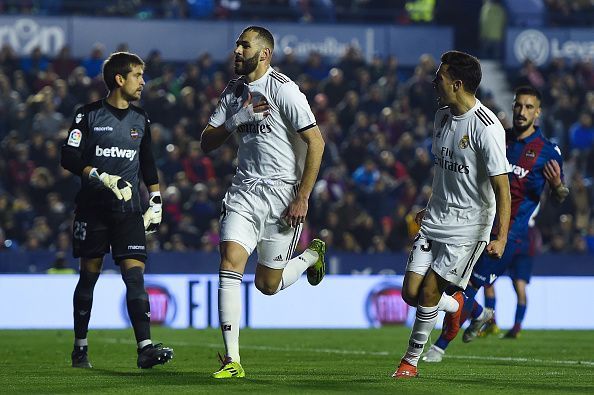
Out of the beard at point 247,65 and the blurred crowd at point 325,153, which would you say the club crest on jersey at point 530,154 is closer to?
the beard at point 247,65

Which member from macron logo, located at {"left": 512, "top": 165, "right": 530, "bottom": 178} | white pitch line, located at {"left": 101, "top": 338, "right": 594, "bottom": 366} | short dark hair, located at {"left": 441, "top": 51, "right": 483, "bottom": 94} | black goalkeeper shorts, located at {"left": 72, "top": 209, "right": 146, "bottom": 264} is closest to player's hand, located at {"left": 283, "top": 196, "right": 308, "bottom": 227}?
short dark hair, located at {"left": 441, "top": 51, "right": 483, "bottom": 94}

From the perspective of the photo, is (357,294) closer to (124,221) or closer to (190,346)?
(190,346)

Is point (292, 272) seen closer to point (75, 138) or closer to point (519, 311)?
point (75, 138)

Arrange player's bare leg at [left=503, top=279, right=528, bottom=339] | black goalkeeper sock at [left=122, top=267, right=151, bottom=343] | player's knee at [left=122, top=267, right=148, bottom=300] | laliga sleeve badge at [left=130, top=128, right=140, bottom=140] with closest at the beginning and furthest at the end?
black goalkeeper sock at [left=122, top=267, right=151, bottom=343] < player's knee at [left=122, top=267, right=148, bottom=300] < laliga sleeve badge at [left=130, top=128, right=140, bottom=140] < player's bare leg at [left=503, top=279, right=528, bottom=339]

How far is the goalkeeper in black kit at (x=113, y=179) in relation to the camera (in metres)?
10.3

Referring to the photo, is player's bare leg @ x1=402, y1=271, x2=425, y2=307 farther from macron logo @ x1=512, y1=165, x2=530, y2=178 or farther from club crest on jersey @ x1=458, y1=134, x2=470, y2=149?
macron logo @ x1=512, y1=165, x2=530, y2=178

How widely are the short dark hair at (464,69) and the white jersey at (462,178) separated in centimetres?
18

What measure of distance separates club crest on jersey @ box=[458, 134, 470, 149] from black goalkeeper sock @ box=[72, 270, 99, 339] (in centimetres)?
309

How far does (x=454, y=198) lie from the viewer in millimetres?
9523

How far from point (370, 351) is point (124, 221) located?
13.7 feet

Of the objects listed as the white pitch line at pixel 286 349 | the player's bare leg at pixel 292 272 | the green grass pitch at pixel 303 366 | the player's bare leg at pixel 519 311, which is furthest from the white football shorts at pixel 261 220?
the player's bare leg at pixel 519 311

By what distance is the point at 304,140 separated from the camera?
Result: 31.1ft

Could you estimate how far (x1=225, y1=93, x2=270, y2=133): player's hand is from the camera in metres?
9.55

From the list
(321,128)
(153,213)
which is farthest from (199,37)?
(153,213)
